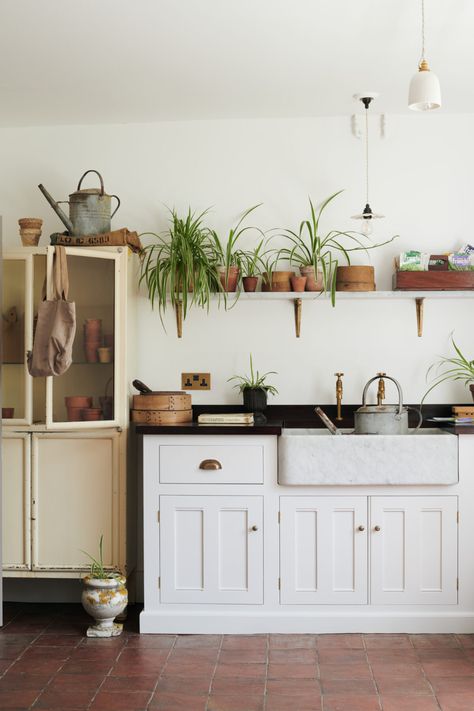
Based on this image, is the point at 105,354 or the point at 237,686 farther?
the point at 105,354

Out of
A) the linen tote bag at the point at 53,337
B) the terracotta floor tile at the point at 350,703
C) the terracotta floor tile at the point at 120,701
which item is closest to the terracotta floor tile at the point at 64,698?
the terracotta floor tile at the point at 120,701

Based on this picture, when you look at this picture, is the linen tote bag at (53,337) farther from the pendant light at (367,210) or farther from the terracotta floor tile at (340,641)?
the terracotta floor tile at (340,641)

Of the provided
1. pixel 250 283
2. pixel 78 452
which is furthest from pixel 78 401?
pixel 250 283

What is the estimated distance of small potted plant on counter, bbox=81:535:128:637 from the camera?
3.92 metres

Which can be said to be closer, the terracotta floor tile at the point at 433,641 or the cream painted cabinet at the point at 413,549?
the terracotta floor tile at the point at 433,641

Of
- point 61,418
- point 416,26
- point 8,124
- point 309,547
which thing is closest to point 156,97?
point 8,124

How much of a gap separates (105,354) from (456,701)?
229 cm

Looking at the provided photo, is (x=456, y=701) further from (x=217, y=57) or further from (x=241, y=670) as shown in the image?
(x=217, y=57)

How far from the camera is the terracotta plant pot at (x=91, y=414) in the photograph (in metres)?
4.20

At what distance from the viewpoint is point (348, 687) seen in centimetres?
331

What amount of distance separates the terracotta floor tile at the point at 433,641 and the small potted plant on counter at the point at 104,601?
139 centimetres

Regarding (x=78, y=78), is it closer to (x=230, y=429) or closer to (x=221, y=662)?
(x=230, y=429)

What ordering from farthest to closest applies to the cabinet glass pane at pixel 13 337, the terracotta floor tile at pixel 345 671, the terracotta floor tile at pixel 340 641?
the cabinet glass pane at pixel 13 337 → the terracotta floor tile at pixel 340 641 → the terracotta floor tile at pixel 345 671

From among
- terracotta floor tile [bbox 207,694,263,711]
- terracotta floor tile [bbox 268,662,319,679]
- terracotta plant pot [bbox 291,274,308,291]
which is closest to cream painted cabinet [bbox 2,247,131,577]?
terracotta plant pot [bbox 291,274,308,291]
